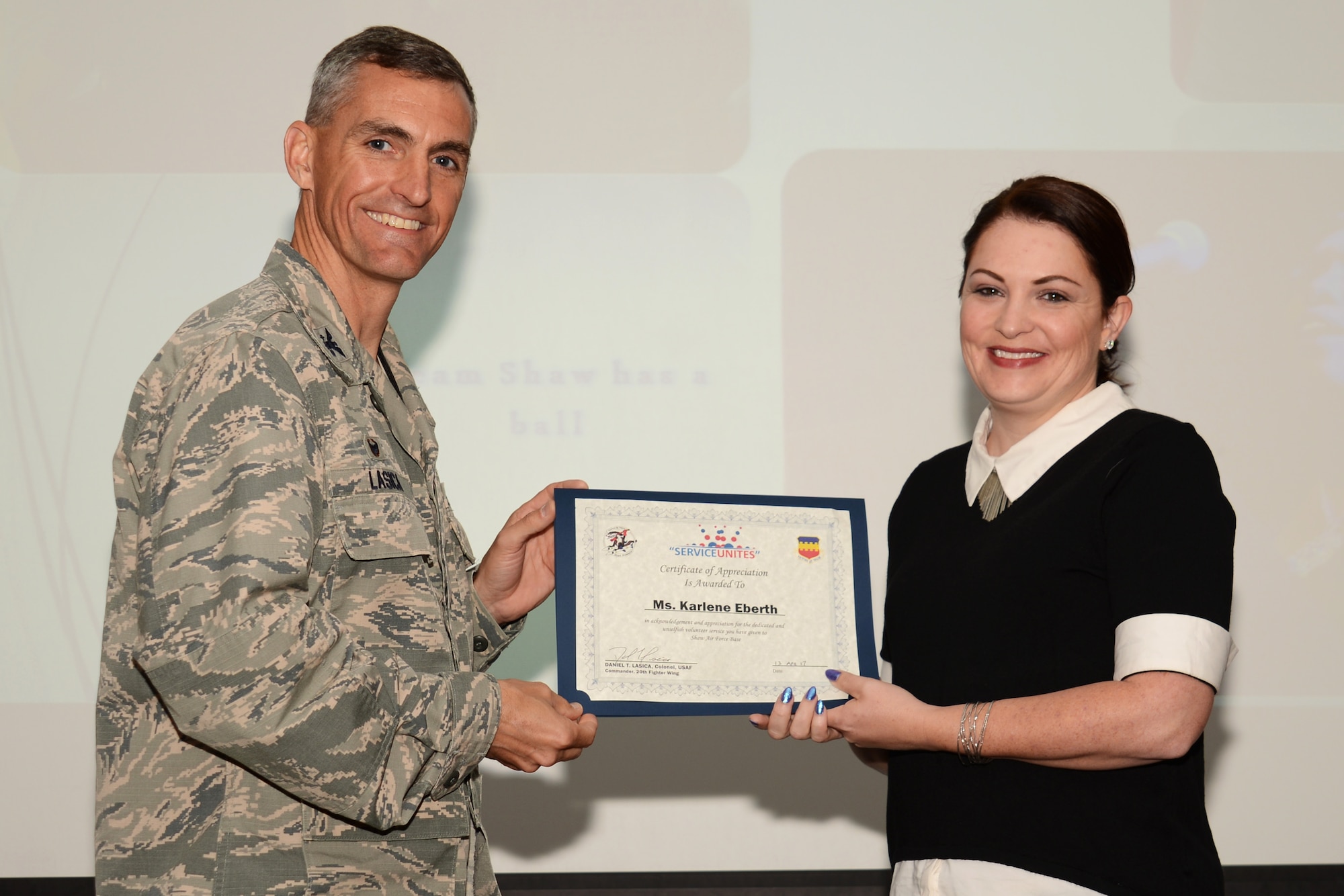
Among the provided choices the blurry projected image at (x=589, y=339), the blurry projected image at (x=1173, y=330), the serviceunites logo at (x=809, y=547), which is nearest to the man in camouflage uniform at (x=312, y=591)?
the serviceunites logo at (x=809, y=547)

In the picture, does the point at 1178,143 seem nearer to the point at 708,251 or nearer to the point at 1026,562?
the point at 708,251

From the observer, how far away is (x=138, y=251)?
324cm

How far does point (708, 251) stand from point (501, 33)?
899 mm

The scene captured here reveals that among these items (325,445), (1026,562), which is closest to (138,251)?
(325,445)

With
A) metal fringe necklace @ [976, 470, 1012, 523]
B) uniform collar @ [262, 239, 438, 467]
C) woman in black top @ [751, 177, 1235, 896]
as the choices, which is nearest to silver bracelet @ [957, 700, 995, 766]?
woman in black top @ [751, 177, 1235, 896]

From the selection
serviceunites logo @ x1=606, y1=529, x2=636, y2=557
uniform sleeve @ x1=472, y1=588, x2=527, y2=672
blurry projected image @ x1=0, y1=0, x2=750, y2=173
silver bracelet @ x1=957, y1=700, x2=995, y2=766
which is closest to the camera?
silver bracelet @ x1=957, y1=700, x2=995, y2=766

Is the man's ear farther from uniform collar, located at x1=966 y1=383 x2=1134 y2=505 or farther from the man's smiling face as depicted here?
uniform collar, located at x1=966 y1=383 x2=1134 y2=505

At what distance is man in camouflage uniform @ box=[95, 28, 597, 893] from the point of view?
1.41 meters

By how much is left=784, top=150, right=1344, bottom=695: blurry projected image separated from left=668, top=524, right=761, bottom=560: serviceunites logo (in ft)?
4.34

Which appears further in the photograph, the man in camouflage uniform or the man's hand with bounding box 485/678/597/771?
the man's hand with bounding box 485/678/597/771

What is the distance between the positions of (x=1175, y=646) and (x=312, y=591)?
1245 millimetres

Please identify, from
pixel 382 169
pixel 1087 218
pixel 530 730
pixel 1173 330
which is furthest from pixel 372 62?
pixel 1173 330

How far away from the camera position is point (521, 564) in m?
2.26
